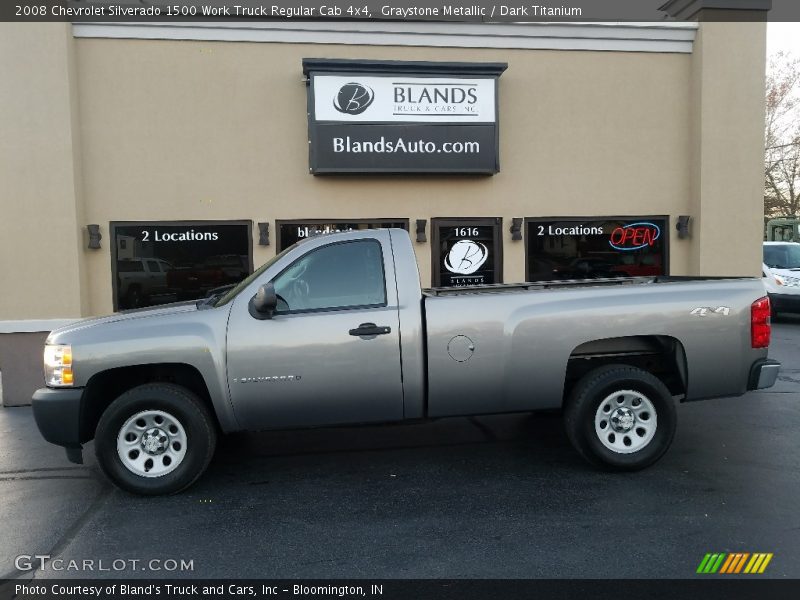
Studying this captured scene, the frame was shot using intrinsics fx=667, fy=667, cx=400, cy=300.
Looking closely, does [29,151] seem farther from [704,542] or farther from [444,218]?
[704,542]

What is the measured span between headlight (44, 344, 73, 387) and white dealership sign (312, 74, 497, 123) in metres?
5.00

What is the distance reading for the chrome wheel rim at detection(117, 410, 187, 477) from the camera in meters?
4.97

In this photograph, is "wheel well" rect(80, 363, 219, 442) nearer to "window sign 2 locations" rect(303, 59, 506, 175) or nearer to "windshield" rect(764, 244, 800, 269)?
"window sign 2 locations" rect(303, 59, 506, 175)

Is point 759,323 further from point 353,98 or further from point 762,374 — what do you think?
point 353,98

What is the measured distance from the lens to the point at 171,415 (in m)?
4.96

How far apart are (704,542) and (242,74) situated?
7675 millimetres

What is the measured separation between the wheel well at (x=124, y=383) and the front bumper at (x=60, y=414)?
6 centimetres

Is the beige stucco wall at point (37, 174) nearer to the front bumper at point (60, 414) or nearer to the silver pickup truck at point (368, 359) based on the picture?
the silver pickup truck at point (368, 359)

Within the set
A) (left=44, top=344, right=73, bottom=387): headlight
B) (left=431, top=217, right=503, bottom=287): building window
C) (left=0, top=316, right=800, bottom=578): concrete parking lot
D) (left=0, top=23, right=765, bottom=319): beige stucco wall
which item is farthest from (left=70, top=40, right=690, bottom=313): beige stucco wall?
(left=44, top=344, right=73, bottom=387): headlight

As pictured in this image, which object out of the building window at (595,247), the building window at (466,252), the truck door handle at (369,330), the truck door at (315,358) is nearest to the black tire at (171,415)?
the truck door at (315,358)

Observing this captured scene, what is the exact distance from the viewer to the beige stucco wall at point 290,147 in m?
8.33

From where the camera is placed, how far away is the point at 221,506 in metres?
4.81
